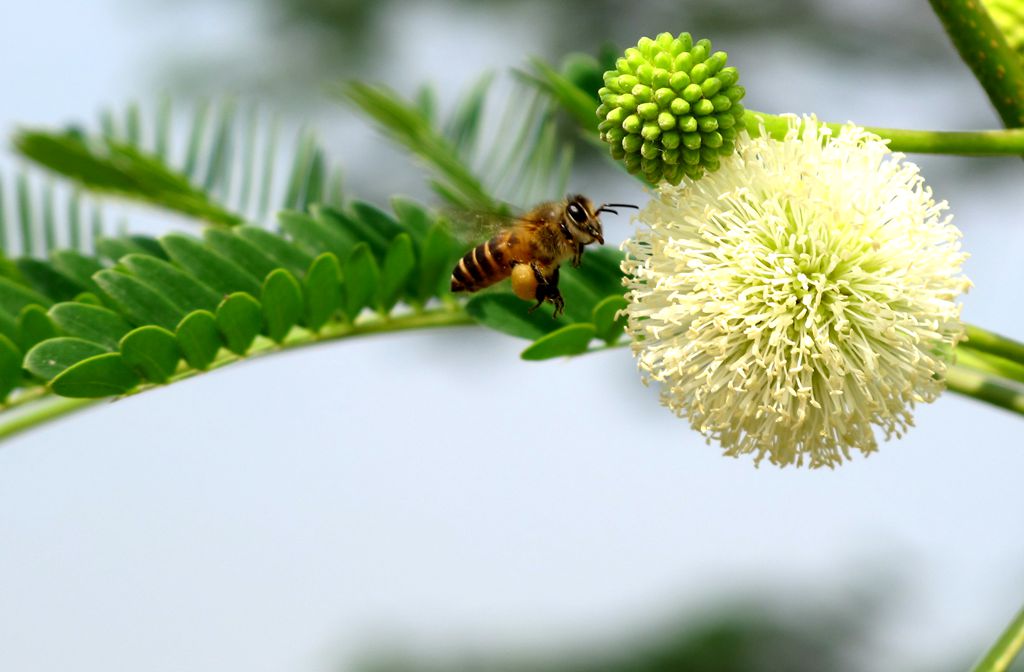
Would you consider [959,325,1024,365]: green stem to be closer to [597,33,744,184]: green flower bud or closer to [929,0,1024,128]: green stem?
[929,0,1024,128]: green stem

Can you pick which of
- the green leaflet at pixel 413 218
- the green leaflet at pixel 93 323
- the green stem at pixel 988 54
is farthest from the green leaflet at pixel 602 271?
the green leaflet at pixel 93 323

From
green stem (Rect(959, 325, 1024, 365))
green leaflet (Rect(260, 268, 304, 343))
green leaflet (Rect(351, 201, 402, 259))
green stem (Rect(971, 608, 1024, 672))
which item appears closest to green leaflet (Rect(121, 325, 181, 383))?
green leaflet (Rect(260, 268, 304, 343))

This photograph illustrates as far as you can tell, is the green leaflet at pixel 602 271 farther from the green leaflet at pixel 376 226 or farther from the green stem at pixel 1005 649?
the green stem at pixel 1005 649

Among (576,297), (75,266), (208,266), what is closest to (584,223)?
(576,297)

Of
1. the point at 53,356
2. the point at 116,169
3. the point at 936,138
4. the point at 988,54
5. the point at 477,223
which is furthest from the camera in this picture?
the point at 116,169

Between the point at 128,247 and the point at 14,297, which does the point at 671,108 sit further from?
the point at 14,297
